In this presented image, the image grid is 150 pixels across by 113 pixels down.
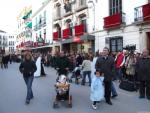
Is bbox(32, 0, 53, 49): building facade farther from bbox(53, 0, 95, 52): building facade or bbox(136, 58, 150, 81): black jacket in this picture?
bbox(136, 58, 150, 81): black jacket

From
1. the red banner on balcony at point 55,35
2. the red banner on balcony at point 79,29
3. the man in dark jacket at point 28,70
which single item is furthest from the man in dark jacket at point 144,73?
the red banner on balcony at point 55,35

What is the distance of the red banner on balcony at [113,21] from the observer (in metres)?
22.9

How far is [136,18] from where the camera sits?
21344 millimetres

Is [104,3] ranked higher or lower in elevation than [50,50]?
higher

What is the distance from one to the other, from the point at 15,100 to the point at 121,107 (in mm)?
3858

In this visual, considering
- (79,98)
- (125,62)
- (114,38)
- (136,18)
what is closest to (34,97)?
(79,98)

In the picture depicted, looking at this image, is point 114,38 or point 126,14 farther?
point 114,38

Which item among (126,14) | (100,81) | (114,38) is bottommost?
(100,81)

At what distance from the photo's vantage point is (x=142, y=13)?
66.4 feet

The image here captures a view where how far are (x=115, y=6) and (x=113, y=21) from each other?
159 centimetres

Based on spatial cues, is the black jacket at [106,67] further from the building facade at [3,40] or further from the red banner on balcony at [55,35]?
the building facade at [3,40]

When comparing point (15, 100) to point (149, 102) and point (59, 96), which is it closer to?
point (59, 96)

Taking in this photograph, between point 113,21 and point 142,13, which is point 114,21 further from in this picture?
point 142,13

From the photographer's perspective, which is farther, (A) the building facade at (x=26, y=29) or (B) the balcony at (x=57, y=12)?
(A) the building facade at (x=26, y=29)
